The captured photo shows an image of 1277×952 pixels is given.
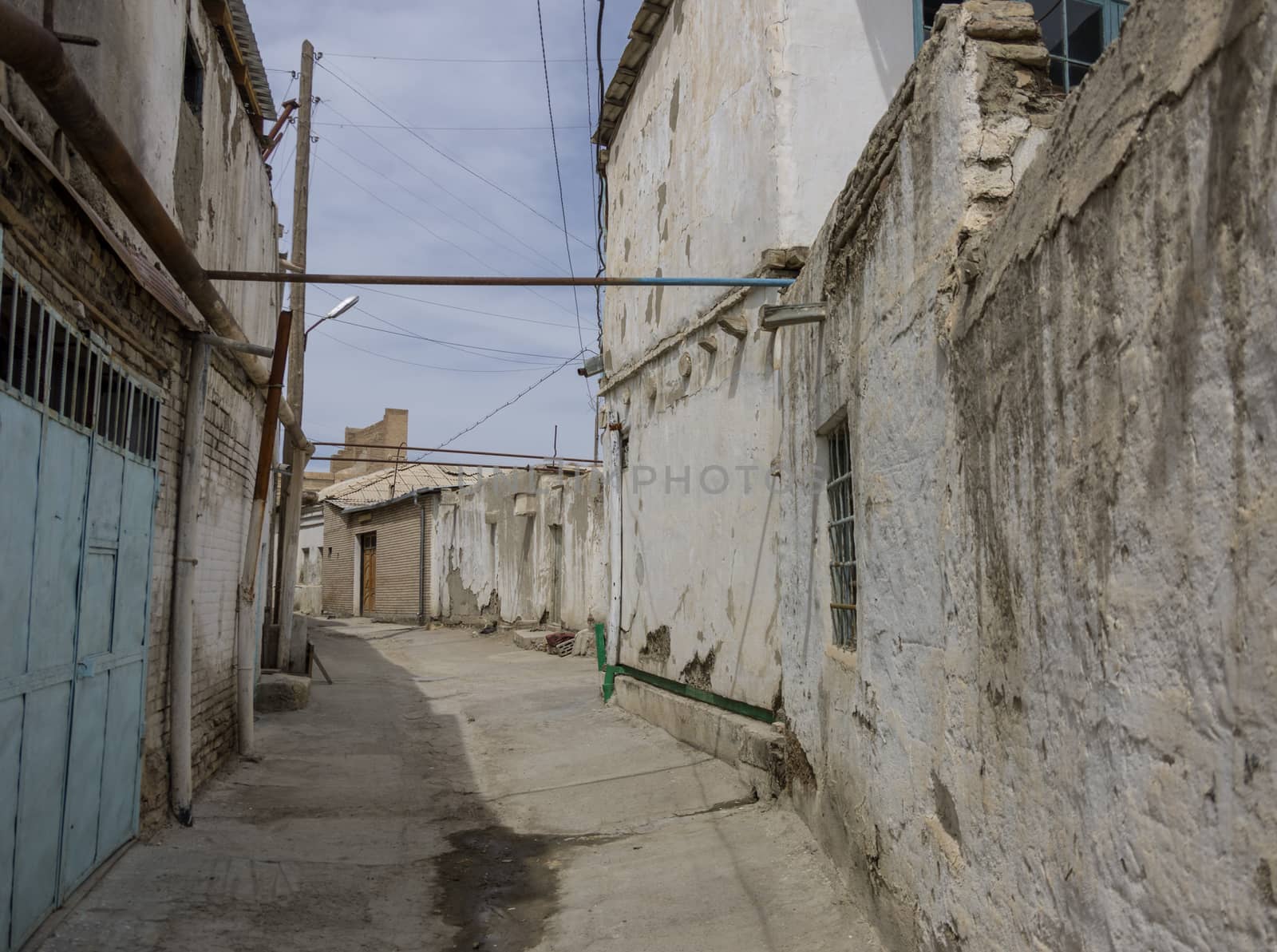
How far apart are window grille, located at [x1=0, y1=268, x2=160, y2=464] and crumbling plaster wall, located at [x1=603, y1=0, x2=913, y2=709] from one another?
3837mm

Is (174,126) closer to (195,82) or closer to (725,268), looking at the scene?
(195,82)

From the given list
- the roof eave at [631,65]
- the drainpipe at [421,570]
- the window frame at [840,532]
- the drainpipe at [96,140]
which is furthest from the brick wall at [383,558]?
the window frame at [840,532]

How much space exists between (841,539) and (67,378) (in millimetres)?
3714

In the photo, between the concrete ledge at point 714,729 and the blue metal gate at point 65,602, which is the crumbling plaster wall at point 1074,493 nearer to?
the concrete ledge at point 714,729

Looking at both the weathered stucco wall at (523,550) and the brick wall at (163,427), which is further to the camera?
the weathered stucco wall at (523,550)

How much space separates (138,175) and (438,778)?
5115 millimetres

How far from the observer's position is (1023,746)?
2.89 metres

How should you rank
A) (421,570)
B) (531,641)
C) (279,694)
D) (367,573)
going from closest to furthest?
(279,694) < (531,641) < (421,570) < (367,573)

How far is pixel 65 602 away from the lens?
14.3ft

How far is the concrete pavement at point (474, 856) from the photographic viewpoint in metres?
4.75

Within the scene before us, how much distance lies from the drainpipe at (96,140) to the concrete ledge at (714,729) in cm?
418

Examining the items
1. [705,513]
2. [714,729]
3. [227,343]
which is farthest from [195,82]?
[714,729]

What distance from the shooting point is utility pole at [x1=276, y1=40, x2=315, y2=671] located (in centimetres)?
1227

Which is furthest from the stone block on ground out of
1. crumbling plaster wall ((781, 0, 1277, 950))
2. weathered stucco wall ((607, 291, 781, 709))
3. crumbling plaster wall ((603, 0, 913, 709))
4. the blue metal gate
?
crumbling plaster wall ((781, 0, 1277, 950))
